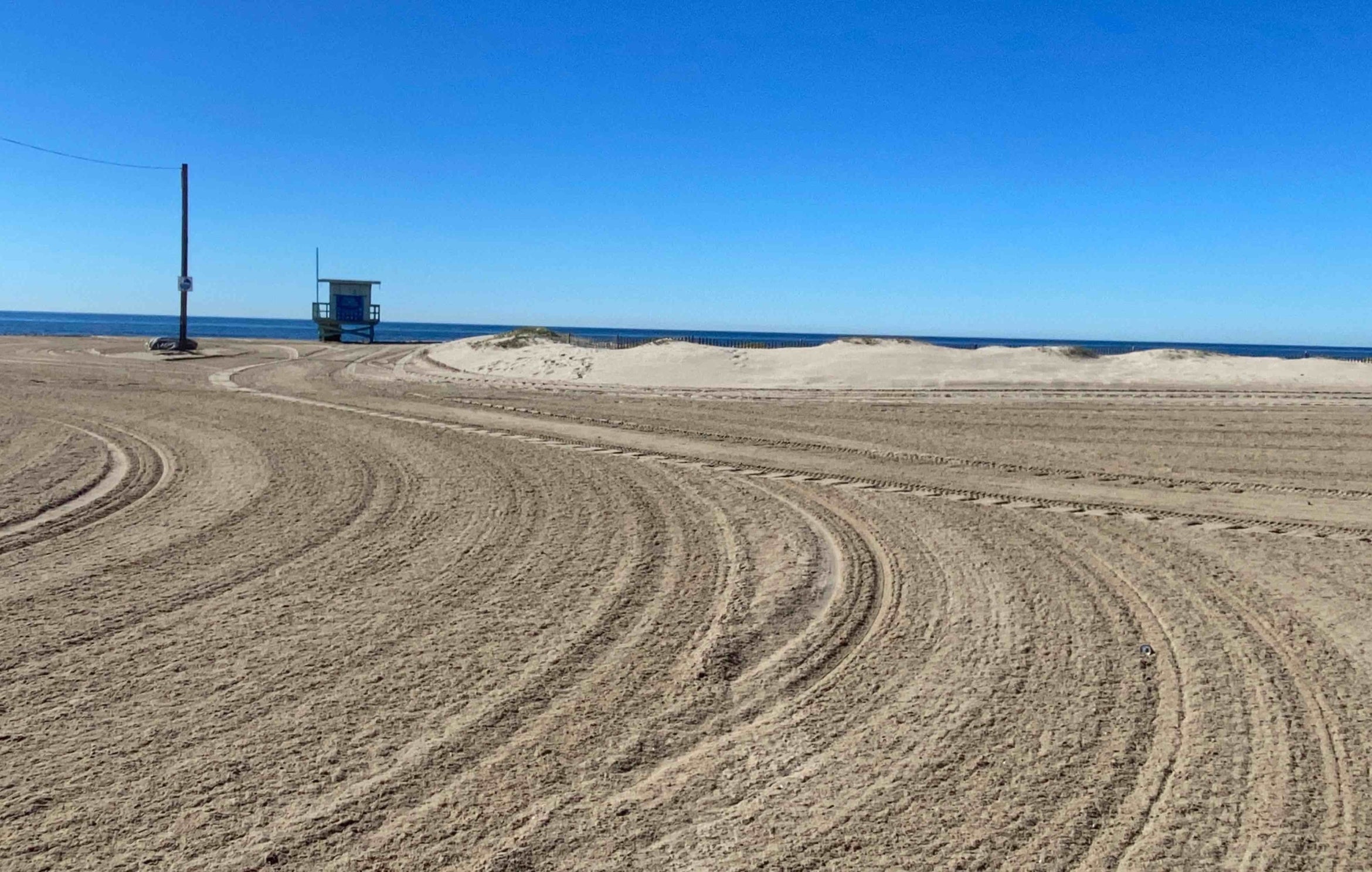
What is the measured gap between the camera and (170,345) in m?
34.8

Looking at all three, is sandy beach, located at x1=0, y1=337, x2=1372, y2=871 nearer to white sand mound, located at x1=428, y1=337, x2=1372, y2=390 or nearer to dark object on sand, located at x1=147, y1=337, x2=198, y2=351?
white sand mound, located at x1=428, y1=337, x2=1372, y2=390

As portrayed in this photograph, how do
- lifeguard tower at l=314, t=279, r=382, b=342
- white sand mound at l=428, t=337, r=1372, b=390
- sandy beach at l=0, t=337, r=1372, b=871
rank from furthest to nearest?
lifeguard tower at l=314, t=279, r=382, b=342
white sand mound at l=428, t=337, r=1372, b=390
sandy beach at l=0, t=337, r=1372, b=871

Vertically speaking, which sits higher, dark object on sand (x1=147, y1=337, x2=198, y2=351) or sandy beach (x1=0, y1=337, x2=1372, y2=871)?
dark object on sand (x1=147, y1=337, x2=198, y2=351)

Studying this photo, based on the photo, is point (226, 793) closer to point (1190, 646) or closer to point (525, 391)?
point (1190, 646)

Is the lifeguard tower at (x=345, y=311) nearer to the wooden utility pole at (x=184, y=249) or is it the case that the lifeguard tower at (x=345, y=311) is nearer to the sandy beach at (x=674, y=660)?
the wooden utility pole at (x=184, y=249)

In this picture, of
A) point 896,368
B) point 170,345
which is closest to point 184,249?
point 170,345

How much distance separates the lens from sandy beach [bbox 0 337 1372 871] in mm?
3098

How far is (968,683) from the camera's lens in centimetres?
430

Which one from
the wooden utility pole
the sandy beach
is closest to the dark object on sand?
the wooden utility pole

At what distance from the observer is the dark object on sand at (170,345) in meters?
34.1

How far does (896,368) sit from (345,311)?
3768 centimetres

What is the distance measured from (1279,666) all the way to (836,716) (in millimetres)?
2375

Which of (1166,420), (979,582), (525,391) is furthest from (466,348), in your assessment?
(979,582)

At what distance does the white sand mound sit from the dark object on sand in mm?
12170
